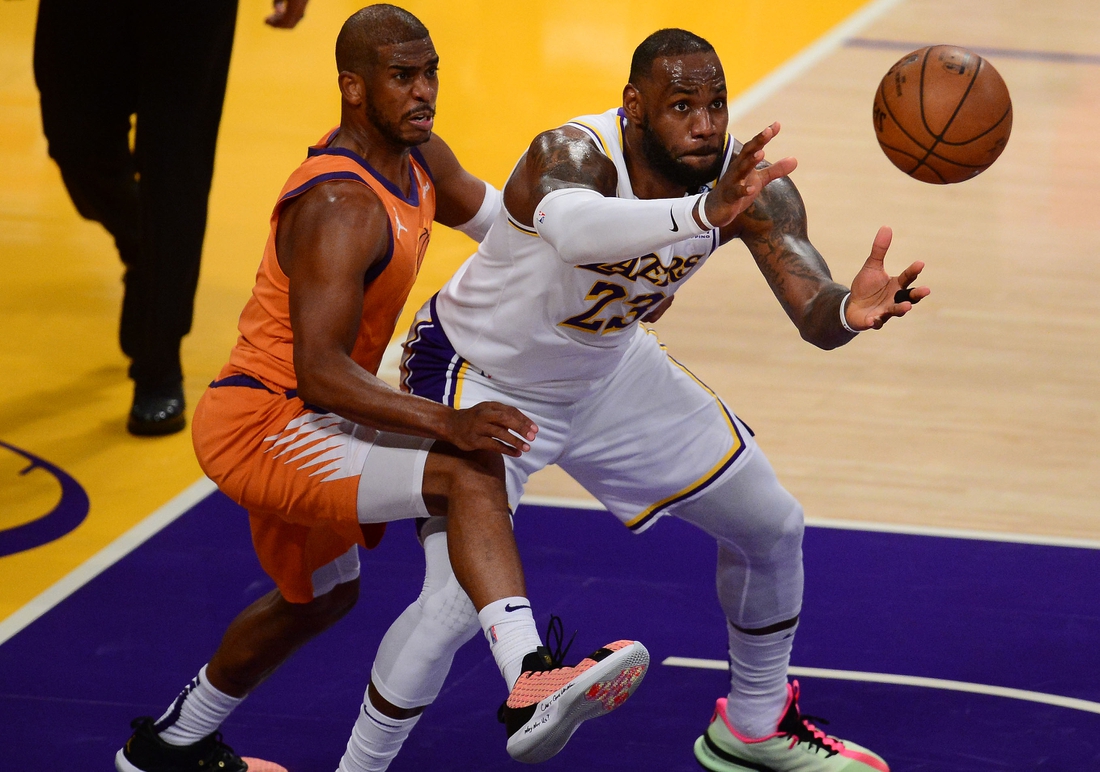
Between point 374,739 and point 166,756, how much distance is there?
0.65 meters

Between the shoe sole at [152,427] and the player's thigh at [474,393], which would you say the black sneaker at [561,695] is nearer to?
the player's thigh at [474,393]

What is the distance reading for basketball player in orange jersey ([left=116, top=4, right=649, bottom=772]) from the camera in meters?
3.44

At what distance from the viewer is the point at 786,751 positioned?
420cm

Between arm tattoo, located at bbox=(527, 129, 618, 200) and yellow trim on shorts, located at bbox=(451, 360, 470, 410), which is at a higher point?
arm tattoo, located at bbox=(527, 129, 618, 200)

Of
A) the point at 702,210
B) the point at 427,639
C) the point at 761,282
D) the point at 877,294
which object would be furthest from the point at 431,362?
the point at 761,282

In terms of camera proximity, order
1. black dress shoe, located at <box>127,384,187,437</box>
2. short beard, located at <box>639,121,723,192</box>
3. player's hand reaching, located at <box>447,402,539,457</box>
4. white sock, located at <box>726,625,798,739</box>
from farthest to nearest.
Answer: black dress shoe, located at <box>127,384,187,437</box> < white sock, located at <box>726,625,798,739</box> < short beard, located at <box>639,121,723,192</box> < player's hand reaching, located at <box>447,402,539,457</box>

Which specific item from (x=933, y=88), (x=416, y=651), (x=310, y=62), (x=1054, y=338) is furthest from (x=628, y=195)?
(x=310, y=62)

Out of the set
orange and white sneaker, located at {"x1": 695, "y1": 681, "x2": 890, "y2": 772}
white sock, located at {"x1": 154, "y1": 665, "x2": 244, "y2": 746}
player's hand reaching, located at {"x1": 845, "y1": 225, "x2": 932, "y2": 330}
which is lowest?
white sock, located at {"x1": 154, "y1": 665, "x2": 244, "y2": 746}

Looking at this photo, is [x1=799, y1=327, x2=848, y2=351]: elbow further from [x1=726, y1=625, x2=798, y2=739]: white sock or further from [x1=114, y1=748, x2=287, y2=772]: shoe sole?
[x1=114, y1=748, x2=287, y2=772]: shoe sole

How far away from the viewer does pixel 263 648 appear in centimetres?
401

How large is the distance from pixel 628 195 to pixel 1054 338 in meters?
4.09

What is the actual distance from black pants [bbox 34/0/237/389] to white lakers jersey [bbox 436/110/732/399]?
7.41ft

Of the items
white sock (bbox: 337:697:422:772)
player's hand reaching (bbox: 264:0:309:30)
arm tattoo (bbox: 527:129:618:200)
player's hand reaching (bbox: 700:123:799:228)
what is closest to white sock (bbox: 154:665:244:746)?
white sock (bbox: 337:697:422:772)

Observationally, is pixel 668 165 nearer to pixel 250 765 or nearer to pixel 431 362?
pixel 431 362
